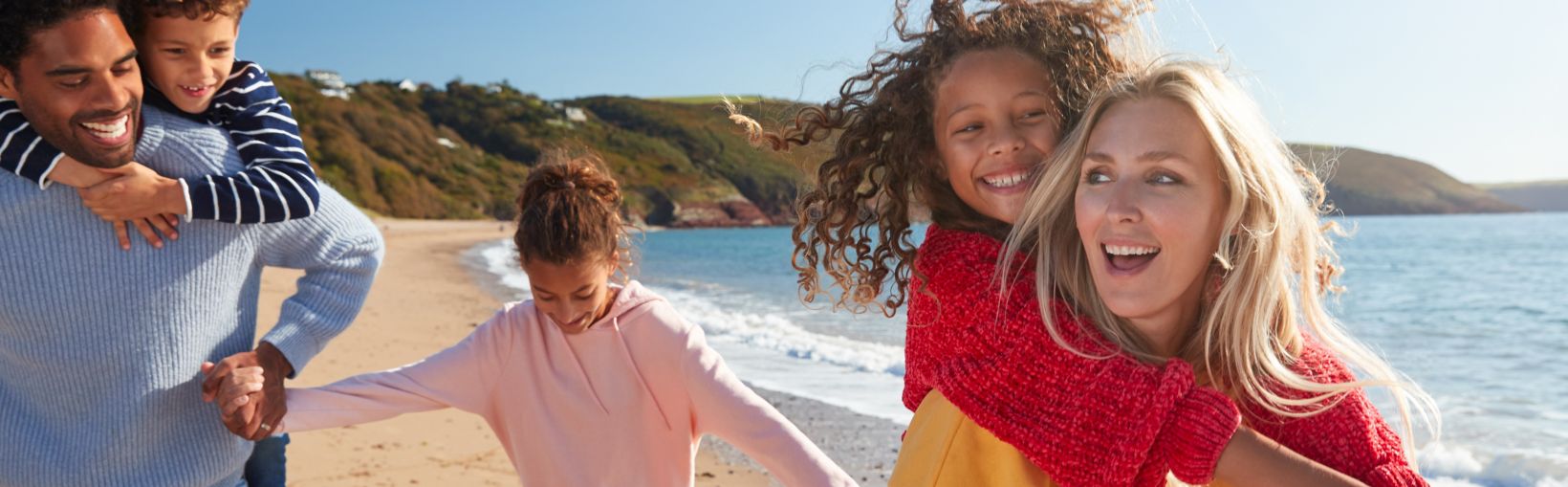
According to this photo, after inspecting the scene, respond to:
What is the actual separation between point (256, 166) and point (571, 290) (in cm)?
72

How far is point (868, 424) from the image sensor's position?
698cm

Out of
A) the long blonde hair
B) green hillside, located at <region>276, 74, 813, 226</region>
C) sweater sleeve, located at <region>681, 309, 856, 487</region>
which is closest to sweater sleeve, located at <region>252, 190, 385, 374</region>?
sweater sleeve, located at <region>681, 309, 856, 487</region>

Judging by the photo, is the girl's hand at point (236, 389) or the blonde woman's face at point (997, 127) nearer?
the blonde woman's face at point (997, 127)

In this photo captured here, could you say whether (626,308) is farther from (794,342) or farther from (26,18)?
(794,342)

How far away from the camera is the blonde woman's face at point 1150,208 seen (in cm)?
174

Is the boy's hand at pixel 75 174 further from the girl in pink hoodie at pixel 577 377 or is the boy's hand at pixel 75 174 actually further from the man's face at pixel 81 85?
the girl in pink hoodie at pixel 577 377

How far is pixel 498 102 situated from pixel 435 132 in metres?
7.49

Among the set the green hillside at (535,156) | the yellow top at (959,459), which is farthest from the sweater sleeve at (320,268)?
the green hillside at (535,156)

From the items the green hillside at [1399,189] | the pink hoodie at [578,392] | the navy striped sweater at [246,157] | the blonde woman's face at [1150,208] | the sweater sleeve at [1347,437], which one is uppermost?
the green hillside at [1399,189]

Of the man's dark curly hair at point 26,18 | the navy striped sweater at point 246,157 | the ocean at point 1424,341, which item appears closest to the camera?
the man's dark curly hair at point 26,18

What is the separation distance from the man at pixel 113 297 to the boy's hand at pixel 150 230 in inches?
1.0

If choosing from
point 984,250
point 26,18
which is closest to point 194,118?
point 26,18

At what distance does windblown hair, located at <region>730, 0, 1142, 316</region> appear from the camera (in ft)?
7.36

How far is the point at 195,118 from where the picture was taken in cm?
238
